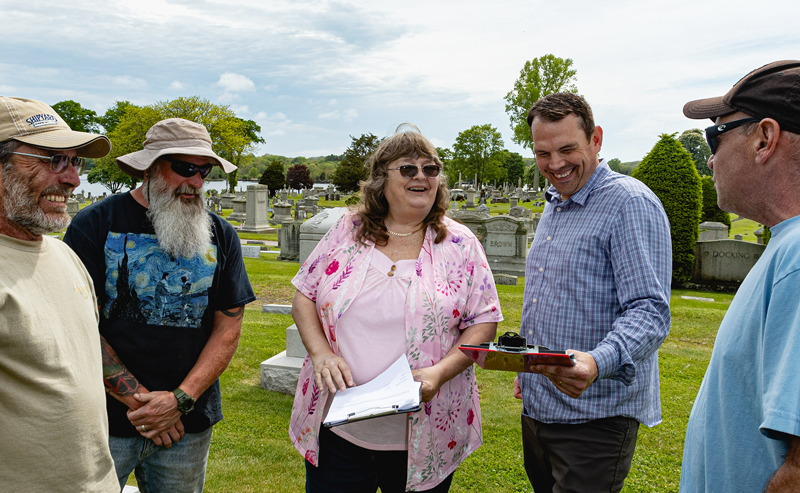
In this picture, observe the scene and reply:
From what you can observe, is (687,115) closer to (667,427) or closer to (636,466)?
(636,466)

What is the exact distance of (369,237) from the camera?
107 inches

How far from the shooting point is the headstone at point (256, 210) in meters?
22.8

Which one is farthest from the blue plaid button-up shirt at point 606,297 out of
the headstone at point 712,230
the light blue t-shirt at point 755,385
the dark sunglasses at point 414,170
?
the headstone at point 712,230

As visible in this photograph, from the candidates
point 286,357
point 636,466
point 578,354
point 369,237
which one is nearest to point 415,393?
point 578,354

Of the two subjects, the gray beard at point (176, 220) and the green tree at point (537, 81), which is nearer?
the gray beard at point (176, 220)

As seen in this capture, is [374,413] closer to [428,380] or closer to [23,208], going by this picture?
[428,380]

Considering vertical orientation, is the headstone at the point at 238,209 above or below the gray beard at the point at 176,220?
below

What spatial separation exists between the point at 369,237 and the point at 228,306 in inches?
33.7

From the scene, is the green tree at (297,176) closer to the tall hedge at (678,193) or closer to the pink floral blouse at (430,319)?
the tall hedge at (678,193)

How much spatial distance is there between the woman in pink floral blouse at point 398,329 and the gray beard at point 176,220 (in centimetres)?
56

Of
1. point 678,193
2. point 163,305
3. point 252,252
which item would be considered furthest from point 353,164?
point 163,305

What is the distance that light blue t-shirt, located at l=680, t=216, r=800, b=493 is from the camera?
1.21 m

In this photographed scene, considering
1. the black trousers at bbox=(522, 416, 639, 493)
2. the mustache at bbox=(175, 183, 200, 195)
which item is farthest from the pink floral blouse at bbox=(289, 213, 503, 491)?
the mustache at bbox=(175, 183, 200, 195)

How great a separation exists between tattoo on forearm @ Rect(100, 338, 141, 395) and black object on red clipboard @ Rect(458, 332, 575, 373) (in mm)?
1657
